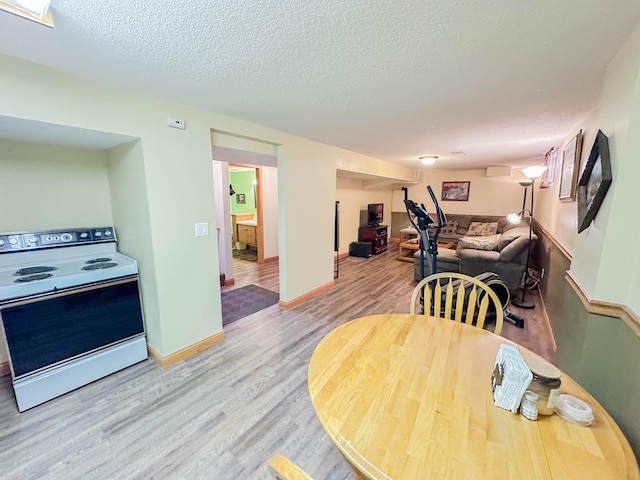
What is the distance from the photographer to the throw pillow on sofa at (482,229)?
20.1ft

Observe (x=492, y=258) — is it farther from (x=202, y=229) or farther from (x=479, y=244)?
(x=202, y=229)

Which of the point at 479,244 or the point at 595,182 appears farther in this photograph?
the point at 479,244

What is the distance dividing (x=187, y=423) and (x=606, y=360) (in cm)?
237

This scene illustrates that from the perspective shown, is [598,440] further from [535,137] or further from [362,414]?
[535,137]

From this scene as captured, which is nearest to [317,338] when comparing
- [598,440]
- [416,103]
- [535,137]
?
[598,440]

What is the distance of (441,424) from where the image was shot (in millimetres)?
847

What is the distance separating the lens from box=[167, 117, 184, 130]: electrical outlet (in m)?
2.04

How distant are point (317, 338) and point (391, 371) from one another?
1.70m

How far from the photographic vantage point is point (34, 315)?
5.81 ft

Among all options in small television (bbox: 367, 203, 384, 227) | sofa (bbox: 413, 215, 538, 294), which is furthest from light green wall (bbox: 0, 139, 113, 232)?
small television (bbox: 367, 203, 384, 227)

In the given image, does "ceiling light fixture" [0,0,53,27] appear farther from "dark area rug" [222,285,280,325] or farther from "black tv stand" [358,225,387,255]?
"black tv stand" [358,225,387,255]

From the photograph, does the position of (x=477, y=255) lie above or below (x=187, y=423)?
above

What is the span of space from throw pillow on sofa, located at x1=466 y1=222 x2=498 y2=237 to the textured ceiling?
173 inches

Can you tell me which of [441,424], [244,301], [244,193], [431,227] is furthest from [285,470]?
[244,193]
